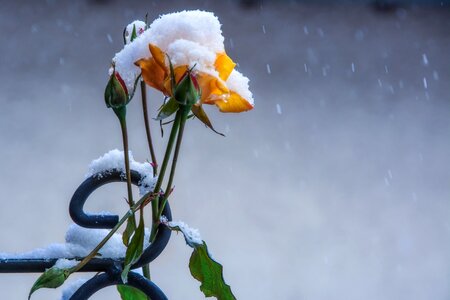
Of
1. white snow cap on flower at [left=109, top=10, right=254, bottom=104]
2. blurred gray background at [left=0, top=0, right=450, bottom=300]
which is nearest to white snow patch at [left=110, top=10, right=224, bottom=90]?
white snow cap on flower at [left=109, top=10, right=254, bottom=104]

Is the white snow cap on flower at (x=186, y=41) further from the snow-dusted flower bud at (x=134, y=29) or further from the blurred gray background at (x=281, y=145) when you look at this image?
the blurred gray background at (x=281, y=145)

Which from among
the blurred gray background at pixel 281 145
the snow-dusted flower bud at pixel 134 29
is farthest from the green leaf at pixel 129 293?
the blurred gray background at pixel 281 145

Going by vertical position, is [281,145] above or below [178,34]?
above

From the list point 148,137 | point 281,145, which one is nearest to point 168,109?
point 148,137

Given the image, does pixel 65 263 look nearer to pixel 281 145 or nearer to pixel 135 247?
pixel 135 247

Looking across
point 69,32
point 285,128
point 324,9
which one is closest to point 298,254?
point 285,128

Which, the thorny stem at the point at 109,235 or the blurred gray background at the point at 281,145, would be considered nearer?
the thorny stem at the point at 109,235
